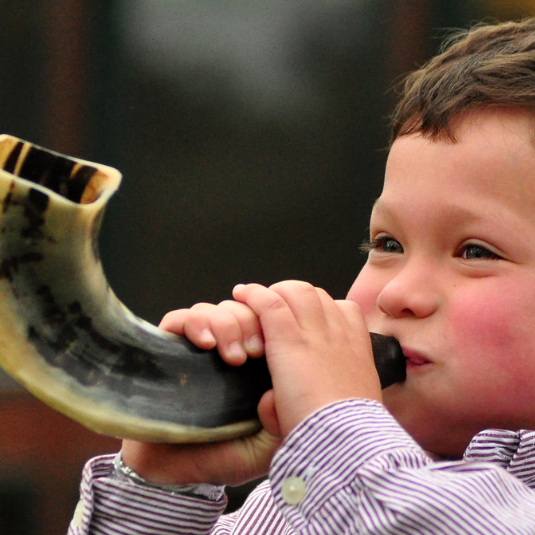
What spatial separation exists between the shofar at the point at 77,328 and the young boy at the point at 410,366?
0.07 metres

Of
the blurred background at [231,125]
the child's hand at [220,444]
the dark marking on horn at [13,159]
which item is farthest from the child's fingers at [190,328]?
the blurred background at [231,125]

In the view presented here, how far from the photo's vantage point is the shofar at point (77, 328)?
2.54ft

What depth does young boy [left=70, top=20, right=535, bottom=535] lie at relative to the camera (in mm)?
861

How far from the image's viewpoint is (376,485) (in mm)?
838

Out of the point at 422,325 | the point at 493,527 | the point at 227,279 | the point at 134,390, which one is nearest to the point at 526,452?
the point at 422,325

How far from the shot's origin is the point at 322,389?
90 cm

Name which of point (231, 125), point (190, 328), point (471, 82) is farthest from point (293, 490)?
point (231, 125)

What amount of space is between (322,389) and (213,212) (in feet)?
7.34

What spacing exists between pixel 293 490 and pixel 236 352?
148 millimetres

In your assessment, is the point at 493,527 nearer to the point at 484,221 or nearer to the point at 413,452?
the point at 413,452

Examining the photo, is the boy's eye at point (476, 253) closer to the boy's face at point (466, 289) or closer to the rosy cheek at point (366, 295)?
the boy's face at point (466, 289)

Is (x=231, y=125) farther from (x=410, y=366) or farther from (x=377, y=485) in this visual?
(x=377, y=485)

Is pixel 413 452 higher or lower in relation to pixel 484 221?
lower

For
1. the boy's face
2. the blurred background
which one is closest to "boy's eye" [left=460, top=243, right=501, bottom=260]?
the boy's face
